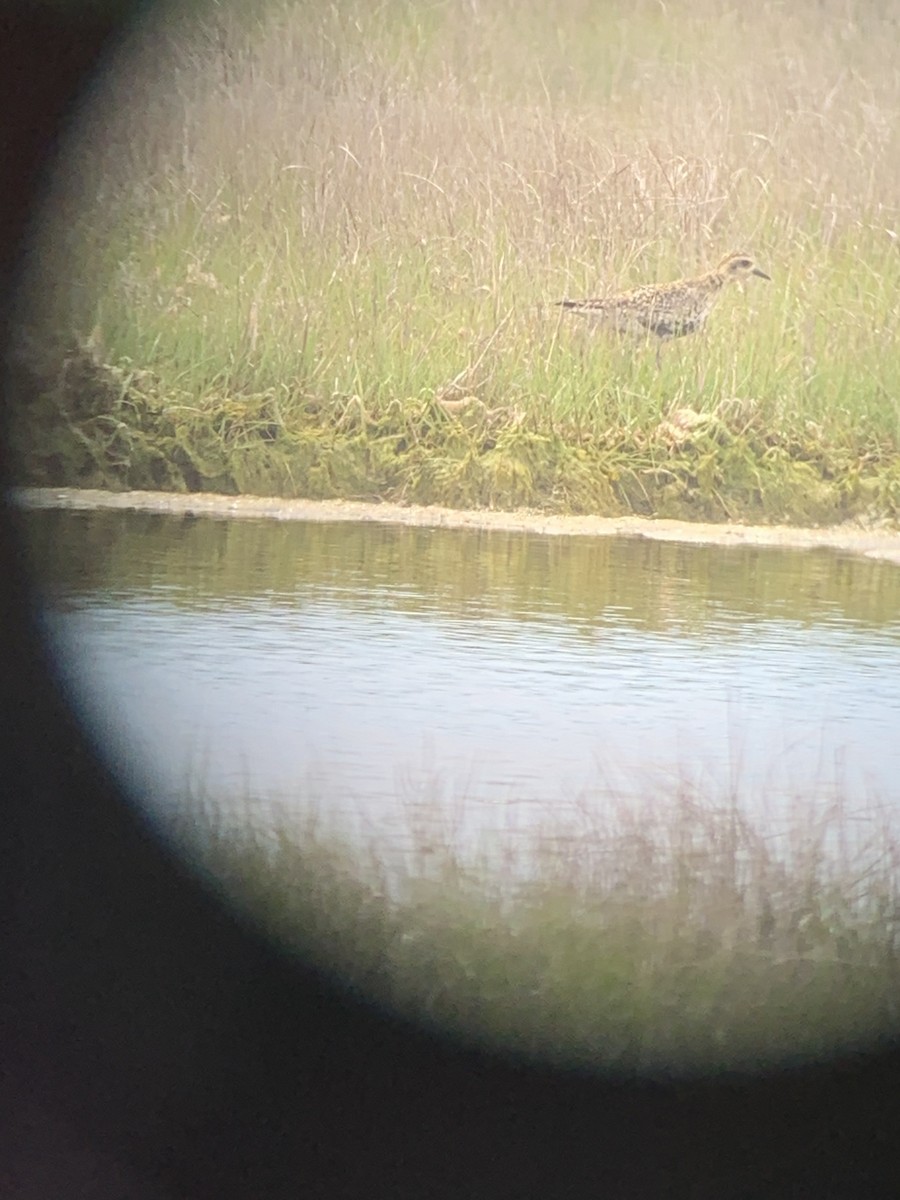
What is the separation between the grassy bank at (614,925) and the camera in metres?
1.78

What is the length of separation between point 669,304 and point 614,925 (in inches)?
33.4

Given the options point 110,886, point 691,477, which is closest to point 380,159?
point 691,477

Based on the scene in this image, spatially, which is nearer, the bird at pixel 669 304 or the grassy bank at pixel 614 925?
the grassy bank at pixel 614 925

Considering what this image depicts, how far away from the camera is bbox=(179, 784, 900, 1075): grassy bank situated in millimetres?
1783

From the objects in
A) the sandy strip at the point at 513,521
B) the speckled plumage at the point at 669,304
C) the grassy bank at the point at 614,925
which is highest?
the speckled plumage at the point at 669,304

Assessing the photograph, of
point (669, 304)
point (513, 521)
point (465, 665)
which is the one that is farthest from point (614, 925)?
point (669, 304)

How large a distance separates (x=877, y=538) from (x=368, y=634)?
0.72 m

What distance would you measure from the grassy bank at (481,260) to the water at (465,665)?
0.28 feet

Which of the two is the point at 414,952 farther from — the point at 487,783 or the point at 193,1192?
the point at 193,1192

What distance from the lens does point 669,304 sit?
196 cm

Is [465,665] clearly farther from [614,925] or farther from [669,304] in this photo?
[669,304]

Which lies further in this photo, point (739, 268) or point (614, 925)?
point (739, 268)

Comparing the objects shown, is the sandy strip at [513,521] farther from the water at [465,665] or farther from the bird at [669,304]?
the bird at [669,304]

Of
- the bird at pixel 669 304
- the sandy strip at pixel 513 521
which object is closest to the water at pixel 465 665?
the sandy strip at pixel 513 521
